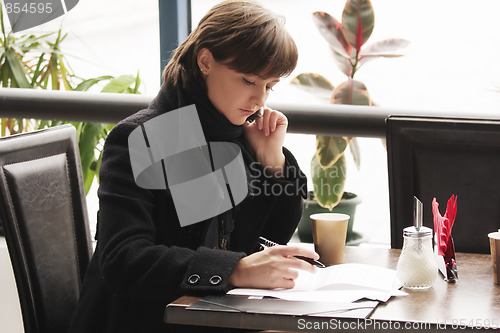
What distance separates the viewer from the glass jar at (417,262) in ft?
4.43

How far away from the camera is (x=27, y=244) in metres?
1.59

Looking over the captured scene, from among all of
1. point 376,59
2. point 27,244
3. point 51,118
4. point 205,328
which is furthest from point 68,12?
point 205,328

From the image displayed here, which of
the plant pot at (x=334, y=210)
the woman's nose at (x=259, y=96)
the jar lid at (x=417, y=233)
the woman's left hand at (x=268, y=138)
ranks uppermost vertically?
the woman's nose at (x=259, y=96)

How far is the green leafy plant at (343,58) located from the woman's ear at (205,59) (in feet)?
3.65

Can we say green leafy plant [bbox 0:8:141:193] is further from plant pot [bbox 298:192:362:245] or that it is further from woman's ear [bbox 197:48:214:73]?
woman's ear [bbox 197:48:214:73]

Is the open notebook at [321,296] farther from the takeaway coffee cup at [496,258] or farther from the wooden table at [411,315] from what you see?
the takeaway coffee cup at [496,258]

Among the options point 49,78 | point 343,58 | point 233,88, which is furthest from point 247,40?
point 49,78

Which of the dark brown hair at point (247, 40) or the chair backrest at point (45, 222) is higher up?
the dark brown hair at point (247, 40)

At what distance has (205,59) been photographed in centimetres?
156

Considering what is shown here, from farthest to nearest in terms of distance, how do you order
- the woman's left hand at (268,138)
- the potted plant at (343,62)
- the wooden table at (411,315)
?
the potted plant at (343,62)
the woman's left hand at (268,138)
the wooden table at (411,315)

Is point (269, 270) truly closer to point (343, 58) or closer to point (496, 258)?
point (496, 258)

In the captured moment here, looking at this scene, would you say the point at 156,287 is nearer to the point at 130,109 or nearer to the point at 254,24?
the point at 254,24

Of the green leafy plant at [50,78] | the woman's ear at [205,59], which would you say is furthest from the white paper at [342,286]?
the green leafy plant at [50,78]

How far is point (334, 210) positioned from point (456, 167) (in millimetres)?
1145
